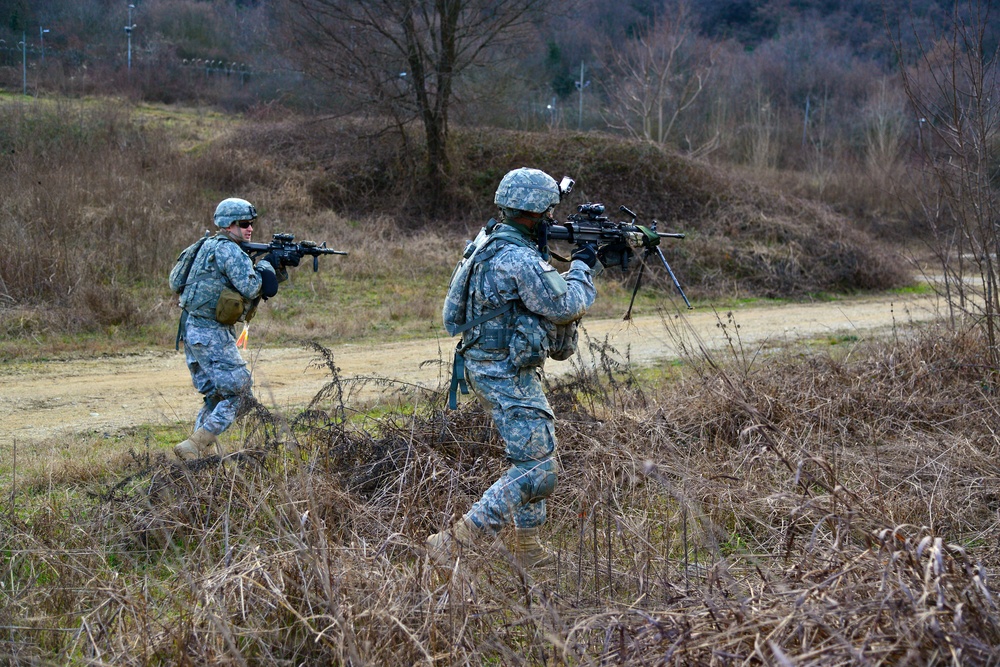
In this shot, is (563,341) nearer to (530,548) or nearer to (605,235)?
(605,235)

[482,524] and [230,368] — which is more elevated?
[230,368]

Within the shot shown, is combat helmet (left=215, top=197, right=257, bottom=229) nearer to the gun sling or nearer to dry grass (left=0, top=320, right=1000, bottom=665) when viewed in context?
dry grass (left=0, top=320, right=1000, bottom=665)

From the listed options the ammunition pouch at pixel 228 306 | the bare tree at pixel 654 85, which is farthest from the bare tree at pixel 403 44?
the ammunition pouch at pixel 228 306

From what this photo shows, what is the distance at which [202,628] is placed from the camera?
3.15 m

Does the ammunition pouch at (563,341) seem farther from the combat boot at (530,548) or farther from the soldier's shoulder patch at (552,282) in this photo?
the combat boot at (530,548)

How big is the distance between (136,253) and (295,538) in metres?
10.3

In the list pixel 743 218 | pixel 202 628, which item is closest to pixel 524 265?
pixel 202 628

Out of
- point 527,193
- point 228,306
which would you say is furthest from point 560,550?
point 228,306

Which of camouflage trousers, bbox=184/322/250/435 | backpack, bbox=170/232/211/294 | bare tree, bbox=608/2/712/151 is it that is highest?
bare tree, bbox=608/2/712/151

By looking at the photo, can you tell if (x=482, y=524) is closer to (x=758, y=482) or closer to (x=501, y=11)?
(x=758, y=482)

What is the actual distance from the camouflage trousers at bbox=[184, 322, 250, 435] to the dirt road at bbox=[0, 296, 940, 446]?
0.23m

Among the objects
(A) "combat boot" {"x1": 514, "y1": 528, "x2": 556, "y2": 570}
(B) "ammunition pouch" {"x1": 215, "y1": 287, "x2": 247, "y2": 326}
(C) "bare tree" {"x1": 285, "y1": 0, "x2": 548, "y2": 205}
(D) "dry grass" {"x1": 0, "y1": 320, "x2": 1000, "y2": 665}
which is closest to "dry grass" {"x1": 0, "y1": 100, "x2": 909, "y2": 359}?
(C) "bare tree" {"x1": 285, "y1": 0, "x2": 548, "y2": 205}

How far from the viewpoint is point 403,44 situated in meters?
18.0

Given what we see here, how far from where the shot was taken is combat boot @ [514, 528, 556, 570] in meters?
4.22
